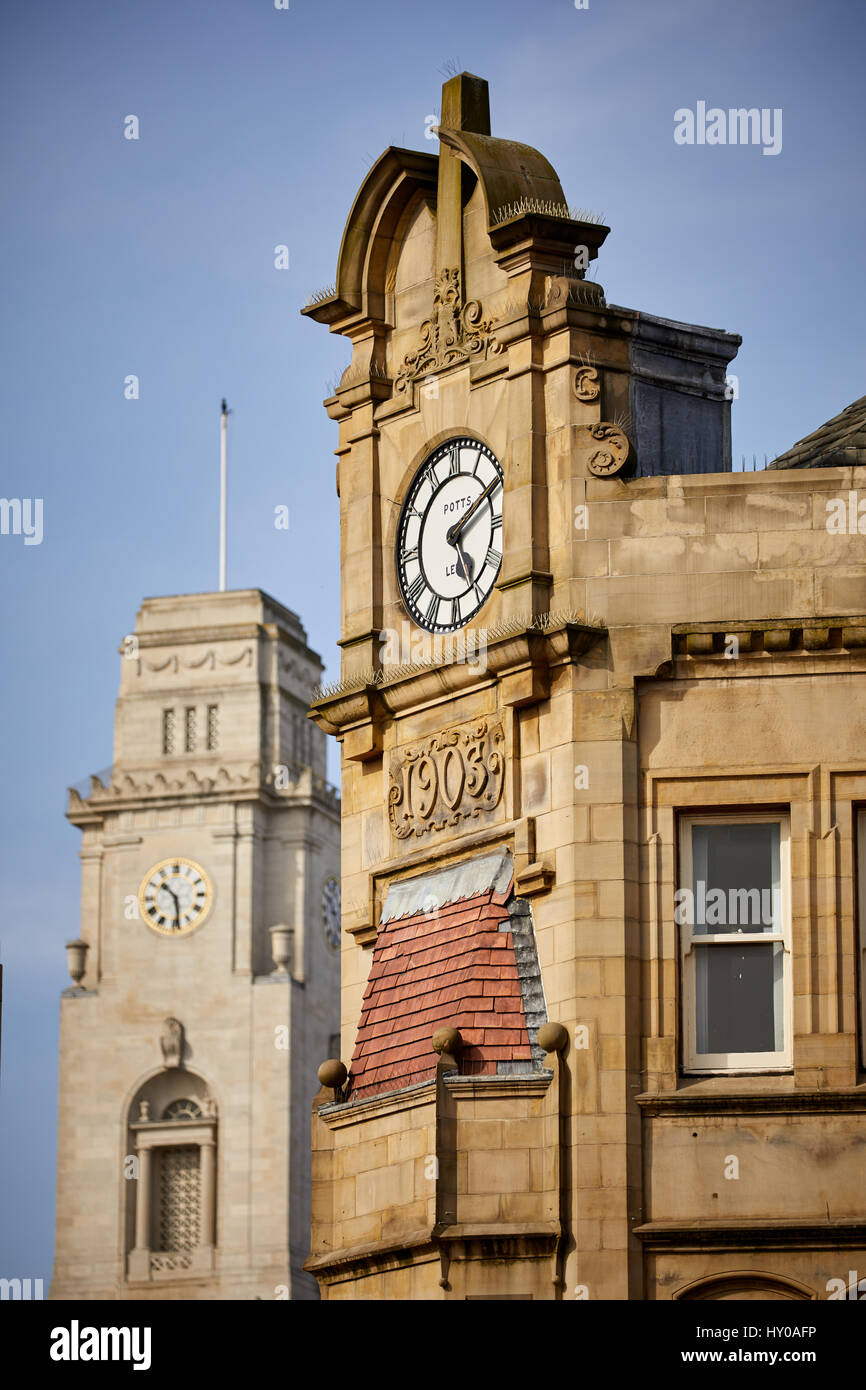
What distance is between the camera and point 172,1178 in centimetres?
14562

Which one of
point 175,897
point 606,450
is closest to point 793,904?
point 606,450

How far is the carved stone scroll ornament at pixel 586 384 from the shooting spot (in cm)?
3631

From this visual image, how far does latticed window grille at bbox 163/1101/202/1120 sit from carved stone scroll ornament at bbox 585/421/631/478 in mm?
111708

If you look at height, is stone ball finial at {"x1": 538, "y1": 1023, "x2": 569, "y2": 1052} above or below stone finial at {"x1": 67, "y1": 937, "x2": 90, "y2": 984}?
below

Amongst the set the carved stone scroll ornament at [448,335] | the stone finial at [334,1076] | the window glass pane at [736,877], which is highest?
the carved stone scroll ornament at [448,335]

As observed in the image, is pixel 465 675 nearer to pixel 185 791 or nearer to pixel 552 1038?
pixel 552 1038

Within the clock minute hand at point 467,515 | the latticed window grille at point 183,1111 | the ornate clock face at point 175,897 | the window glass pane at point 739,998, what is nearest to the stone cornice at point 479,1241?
the window glass pane at point 739,998

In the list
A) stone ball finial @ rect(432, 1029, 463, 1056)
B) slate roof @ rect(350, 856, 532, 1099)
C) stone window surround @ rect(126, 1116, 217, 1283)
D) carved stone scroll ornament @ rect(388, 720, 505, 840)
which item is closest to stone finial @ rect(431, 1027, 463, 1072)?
stone ball finial @ rect(432, 1029, 463, 1056)

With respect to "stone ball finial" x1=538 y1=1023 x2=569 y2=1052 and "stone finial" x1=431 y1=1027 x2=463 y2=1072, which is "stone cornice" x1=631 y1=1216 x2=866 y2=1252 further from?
"stone finial" x1=431 y1=1027 x2=463 y2=1072

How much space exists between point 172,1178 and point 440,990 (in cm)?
11183

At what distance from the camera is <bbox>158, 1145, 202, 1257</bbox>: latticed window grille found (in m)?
144

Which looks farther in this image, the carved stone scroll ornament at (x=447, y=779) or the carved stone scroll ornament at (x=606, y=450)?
the carved stone scroll ornament at (x=447, y=779)

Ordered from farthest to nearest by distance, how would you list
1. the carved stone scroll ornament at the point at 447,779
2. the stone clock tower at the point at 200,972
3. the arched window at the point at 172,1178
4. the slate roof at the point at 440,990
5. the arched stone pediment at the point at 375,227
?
the stone clock tower at the point at 200,972
the arched window at the point at 172,1178
the arched stone pediment at the point at 375,227
the carved stone scroll ornament at the point at 447,779
the slate roof at the point at 440,990

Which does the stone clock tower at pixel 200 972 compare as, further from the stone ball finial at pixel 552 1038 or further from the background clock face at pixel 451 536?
the stone ball finial at pixel 552 1038
